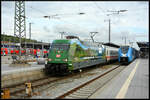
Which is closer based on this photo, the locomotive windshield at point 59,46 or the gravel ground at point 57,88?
the gravel ground at point 57,88

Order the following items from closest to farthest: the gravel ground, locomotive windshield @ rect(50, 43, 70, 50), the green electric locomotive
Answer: the gravel ground → the green electric locomotive → locomotive windshield @ rect(50, 43, 70, 50)

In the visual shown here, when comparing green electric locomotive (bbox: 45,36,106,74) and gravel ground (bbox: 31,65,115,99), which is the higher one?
green electric locomotive (bbox: 45,36,106,74)

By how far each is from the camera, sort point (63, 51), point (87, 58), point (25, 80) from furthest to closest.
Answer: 1. point (87, 58)
2. point (63, 51)
3. point (25, 80)

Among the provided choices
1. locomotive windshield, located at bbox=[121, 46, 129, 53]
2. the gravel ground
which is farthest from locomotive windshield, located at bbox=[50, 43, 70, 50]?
locomotive windshield, located at bbox=[121, 46, 129, 53]

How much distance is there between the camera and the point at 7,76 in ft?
36.8

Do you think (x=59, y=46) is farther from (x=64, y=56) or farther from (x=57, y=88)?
(x=57, y=88)

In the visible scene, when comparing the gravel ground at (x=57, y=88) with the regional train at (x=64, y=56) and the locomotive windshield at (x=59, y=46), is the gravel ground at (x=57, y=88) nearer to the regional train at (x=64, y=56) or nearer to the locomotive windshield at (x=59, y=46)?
the regional train at (x=64, y=56)

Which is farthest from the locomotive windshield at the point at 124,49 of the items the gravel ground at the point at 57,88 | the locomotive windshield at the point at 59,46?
the gravel ground at the point at 57,88

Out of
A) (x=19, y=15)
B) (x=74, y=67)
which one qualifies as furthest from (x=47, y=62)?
(x=19, y=15)

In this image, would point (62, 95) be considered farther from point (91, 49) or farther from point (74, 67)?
point (91, 49)

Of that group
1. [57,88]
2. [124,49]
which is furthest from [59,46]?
[124,49]

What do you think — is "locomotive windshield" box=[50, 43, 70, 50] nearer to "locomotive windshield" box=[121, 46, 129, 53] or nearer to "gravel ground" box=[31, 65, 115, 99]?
"gravel ground" box=[31, 65, 115, 99]

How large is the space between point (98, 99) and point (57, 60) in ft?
24.6

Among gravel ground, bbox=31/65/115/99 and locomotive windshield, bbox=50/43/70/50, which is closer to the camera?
gravel ground, bbox=31/65/115/99
